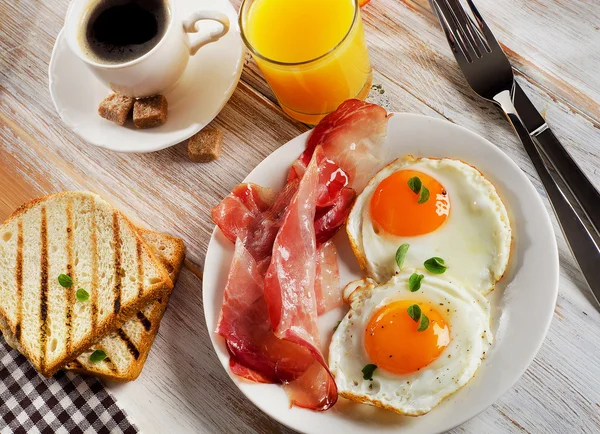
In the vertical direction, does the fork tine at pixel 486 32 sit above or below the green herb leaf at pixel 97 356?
above

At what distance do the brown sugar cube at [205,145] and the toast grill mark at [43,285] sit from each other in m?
0.66

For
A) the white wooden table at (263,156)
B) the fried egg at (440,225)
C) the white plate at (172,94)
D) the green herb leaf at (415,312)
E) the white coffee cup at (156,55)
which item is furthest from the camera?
the white plate at (172,94)

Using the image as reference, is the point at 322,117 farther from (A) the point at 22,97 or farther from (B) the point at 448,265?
(A) the point at 22,97

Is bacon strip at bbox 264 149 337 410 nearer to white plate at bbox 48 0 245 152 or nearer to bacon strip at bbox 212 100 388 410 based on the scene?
bacon strip at bbox 212 100 388 410

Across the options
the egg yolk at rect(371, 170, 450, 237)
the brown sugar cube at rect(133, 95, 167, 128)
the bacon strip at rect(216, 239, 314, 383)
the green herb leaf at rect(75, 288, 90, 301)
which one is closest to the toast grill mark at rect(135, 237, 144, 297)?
the green herb leaf at rect(75, 288, 90, 301)

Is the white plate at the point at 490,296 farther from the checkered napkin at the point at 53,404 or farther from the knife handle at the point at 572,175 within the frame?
the checkered napkin at the point at 53,404

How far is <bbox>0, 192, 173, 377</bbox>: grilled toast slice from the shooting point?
8.20 feet

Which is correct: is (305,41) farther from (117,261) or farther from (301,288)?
(117,261)

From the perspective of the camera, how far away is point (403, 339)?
6.89 ft

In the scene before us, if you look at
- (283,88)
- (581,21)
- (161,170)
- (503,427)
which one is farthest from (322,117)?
(503,427)

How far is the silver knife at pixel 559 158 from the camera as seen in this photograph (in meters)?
2.33

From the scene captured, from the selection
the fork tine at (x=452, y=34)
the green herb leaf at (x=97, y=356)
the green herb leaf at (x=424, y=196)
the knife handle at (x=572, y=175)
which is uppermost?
the fork tine at (x=452, y=34)

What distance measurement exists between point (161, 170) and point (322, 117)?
0.76m

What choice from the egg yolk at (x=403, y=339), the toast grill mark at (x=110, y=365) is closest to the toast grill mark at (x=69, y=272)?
the toast grill mark at (x=110, y=365)
